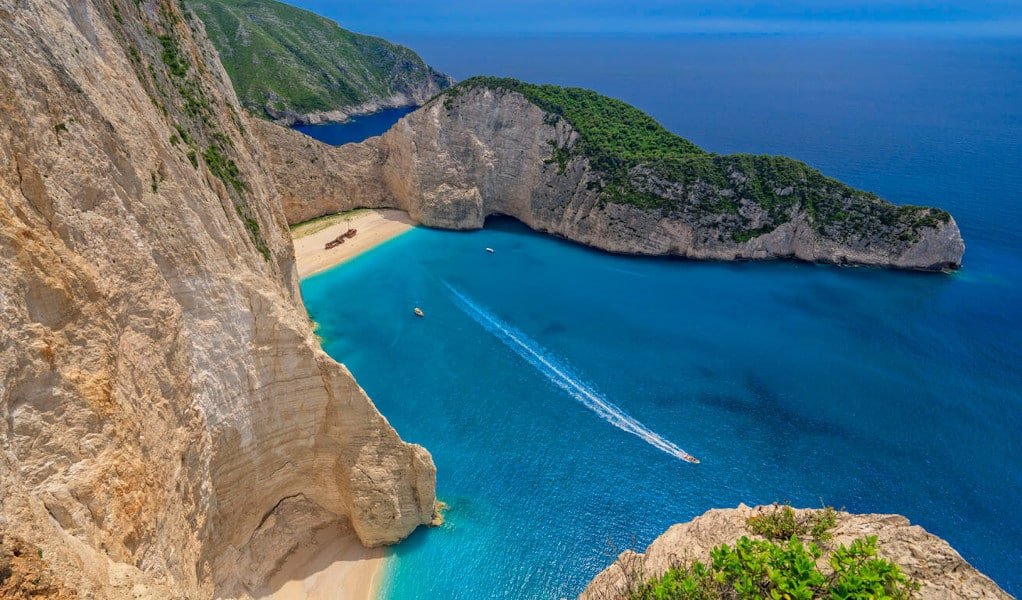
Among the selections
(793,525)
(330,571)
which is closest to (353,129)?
(330,571)

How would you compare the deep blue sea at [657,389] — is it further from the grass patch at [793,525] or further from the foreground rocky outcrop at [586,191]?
the grass patch at [793,525]

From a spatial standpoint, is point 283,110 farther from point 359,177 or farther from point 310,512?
point 310,512

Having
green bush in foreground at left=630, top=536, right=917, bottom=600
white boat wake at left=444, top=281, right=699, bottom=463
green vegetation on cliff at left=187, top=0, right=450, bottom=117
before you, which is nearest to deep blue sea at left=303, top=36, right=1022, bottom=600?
white boat wake at left=444, top=281, right=699, bottom=463

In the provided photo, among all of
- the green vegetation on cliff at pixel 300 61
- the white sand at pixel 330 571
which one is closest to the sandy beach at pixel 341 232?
the white sand at pixel 330 571

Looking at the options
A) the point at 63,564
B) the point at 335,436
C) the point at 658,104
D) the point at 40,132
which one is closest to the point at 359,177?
the point at 335,436

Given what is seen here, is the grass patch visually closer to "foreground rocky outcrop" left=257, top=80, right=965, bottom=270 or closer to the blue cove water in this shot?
"foreground rocky outcrop" left=257, top=80, right=965, bottom=270
